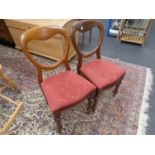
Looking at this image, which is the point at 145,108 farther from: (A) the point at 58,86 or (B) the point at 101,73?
(A) the point at 58,86

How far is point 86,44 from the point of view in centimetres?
251

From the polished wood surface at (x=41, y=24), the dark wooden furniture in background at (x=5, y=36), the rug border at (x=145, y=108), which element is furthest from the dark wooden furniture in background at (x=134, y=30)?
the dark wooden furniture in background at (x=5, y=36)

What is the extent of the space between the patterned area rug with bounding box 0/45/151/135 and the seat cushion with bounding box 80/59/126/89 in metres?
0.35

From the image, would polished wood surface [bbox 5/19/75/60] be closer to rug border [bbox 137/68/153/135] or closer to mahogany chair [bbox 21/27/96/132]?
mahogany chair [bbox 21/27/96/132]

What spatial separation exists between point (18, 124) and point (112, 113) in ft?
3.10

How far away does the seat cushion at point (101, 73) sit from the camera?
123cm

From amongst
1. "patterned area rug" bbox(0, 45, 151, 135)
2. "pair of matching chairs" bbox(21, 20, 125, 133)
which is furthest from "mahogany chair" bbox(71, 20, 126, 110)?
"patterned area rug" bbox(0, 45, 151, 135)

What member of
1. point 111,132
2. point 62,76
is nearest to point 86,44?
point 62,76

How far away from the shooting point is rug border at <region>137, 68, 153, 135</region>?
1347 millimetres

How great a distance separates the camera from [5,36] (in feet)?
7.27

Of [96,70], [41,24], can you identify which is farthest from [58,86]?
[41,24]

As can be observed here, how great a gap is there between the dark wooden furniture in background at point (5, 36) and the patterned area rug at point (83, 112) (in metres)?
0.67
